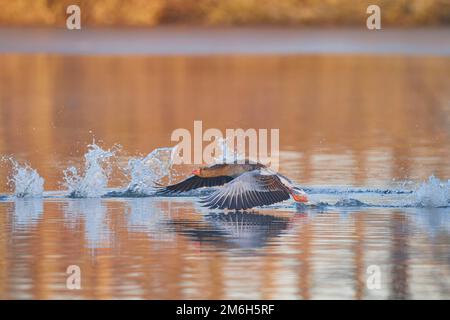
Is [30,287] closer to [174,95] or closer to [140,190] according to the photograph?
[140,190]

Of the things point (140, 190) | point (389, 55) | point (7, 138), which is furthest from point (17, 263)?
point (389, 55)

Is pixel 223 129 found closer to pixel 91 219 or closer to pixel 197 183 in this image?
pixel 197 183

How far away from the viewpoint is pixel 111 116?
26.2 metres

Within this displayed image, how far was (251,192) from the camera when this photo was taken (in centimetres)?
1427

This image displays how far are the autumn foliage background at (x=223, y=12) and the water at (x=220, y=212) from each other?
933 inches

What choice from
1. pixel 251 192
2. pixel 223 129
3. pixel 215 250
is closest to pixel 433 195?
pixel 251 192

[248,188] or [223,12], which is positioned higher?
[223,12]

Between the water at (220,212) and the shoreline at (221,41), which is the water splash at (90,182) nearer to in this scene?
the water at (220,212)

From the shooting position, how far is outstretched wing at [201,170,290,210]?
14234mm

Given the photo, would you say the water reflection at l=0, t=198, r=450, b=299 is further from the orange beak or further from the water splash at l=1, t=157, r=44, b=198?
the water splash at l=1, t=157, r=44, b=198

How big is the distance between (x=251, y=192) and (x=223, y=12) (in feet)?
138

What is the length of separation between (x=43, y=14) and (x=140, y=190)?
37967 mm

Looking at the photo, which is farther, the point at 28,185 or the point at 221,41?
the point at 221,41
